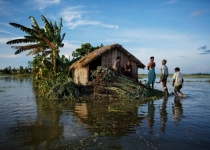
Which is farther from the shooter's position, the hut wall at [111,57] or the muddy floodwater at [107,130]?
the hut wall at [111,57]

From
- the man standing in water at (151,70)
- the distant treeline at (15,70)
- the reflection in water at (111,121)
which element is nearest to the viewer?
the reflection in water at (111,121)

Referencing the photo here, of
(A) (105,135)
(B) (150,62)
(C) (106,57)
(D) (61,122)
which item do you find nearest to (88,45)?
(C) (106,57)

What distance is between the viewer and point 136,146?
400 cm

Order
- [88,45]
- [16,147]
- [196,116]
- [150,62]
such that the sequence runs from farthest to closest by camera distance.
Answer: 1. [88,45]
2. [150,62]
3. [196,116]
4. [16,147]

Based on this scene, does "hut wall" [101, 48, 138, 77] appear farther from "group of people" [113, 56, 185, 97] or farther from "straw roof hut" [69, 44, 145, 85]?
"group of people" [113, 56, 185, 97]

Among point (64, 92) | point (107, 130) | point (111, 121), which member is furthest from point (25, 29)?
point (107, 130)

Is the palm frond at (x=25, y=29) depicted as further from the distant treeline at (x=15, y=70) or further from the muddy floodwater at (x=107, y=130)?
the distant treeline at (x=15, y=70)

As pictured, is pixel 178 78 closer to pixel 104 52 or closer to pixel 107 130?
pixel 104 52

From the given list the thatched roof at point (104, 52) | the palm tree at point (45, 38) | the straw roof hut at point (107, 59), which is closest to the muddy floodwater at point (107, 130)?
the thatched roof at point (104, 52)

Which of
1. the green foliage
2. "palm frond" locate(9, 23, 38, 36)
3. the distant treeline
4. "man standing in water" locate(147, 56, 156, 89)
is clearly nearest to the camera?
the green foliage

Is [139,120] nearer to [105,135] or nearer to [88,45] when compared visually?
[105,135]

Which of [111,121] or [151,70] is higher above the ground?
[151,70]

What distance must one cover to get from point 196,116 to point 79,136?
411 centimetres

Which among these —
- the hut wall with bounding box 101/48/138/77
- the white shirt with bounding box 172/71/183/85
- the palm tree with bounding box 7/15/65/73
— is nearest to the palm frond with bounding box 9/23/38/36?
the palm tree with bounding box 7/15/65/73
